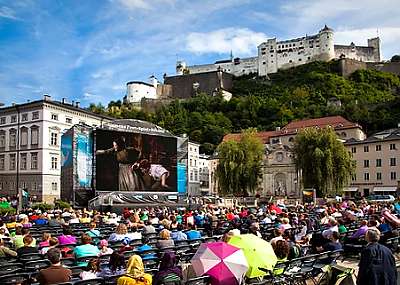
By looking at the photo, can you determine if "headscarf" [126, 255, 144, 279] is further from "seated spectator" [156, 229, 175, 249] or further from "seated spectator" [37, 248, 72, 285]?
"seated spectator" [156, 229, 175, 249]

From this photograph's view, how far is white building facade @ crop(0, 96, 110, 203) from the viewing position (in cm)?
4938

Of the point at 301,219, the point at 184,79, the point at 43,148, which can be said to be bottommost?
the point at 301,219

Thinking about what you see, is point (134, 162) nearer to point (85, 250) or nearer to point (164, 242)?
point (164, 242)

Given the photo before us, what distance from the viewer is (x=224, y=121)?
104312 mm

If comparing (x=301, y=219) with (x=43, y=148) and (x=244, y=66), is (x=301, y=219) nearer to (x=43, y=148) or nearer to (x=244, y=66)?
(x=43, y=148)

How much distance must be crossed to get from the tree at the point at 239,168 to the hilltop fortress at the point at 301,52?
231 feet

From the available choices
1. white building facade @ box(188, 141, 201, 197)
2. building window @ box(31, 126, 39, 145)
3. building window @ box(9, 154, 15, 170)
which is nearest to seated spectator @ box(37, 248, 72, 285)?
building window @ box(31, 126, 39, 145)

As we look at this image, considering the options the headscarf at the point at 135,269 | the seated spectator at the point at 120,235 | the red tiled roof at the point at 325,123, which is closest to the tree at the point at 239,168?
the red tiled roof at the point at 325,123

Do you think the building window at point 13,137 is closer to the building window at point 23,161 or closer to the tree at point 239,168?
the building window at point 23,161

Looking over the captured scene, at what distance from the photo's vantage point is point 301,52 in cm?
12162

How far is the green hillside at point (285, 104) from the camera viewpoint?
95625 mm

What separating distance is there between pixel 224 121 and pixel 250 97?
9567 millimetres

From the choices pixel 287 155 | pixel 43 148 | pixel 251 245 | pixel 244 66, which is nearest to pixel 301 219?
pixel 251 245

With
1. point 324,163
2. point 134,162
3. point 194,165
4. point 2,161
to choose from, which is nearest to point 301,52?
point 194,165
